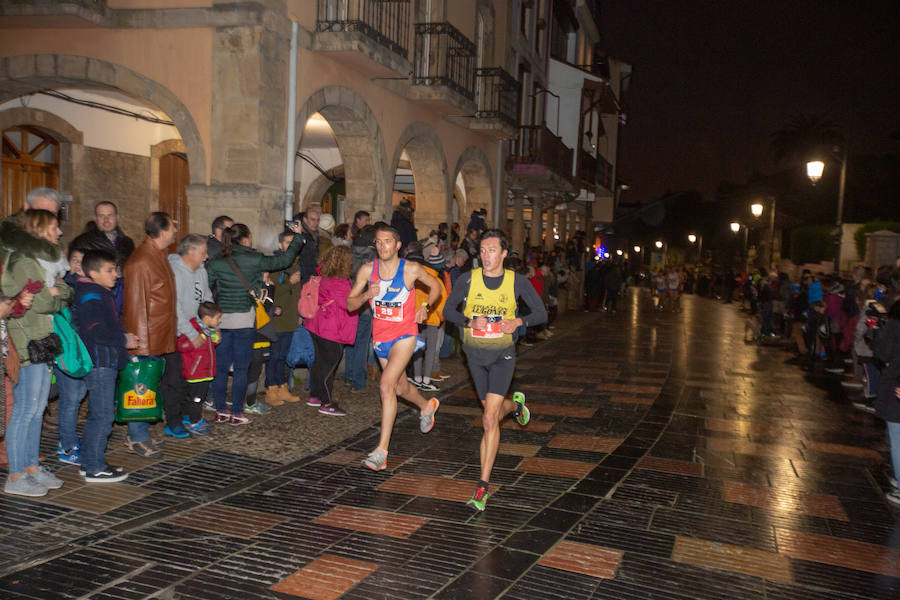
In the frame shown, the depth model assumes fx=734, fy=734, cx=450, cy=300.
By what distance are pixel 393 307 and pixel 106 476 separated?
2511mm

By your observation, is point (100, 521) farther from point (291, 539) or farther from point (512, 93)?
point (512, 93)

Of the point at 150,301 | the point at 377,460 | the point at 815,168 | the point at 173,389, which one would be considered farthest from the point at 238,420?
the point at 815,168

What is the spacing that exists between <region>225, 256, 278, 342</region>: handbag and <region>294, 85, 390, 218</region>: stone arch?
5.11m

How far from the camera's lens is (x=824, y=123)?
5278 centimetres

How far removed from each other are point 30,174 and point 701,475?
38.2 ft

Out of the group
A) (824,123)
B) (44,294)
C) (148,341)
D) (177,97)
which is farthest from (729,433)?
(824,123)

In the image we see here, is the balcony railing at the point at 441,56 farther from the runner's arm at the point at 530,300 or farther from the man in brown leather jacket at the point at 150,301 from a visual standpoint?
the runner's arm at the point at 530,300

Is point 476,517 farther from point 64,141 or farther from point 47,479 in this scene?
point 64,141

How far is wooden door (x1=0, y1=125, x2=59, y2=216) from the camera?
12.1 meters

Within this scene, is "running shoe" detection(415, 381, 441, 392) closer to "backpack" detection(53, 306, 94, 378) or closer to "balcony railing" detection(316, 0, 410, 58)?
"backpack" detection(53, 306, 94, 378)

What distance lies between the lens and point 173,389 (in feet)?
21.6

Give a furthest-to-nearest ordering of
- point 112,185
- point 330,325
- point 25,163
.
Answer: point 112,185 < point 25,163 < point 330,325

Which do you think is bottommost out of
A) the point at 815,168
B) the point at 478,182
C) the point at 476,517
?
the point at 476,517

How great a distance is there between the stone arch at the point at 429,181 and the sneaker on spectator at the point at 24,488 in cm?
1113
